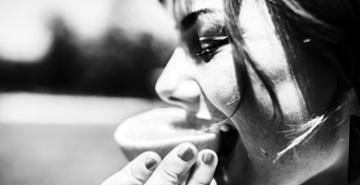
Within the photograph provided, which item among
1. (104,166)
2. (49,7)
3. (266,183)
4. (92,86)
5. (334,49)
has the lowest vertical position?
(92,86)

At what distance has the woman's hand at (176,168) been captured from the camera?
0.77 meters

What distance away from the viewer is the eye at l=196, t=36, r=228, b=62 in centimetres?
77

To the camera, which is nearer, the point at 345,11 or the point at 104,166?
the point at 345,11

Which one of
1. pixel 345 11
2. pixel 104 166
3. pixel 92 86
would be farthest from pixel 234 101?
pixel 92 86

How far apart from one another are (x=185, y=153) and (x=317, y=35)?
0.95 ft

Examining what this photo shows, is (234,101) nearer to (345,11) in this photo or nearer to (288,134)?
(288,134)

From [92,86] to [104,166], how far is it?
2815mm

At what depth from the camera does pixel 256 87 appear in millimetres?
762

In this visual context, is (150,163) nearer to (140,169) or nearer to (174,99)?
(140,169)

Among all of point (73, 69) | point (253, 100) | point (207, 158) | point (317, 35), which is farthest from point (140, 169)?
point (73, 69)

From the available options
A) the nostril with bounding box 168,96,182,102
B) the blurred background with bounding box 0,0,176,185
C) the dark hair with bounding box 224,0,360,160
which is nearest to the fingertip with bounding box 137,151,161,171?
the nostril with bounding box 168,96,182,102

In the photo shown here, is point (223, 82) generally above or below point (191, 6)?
below

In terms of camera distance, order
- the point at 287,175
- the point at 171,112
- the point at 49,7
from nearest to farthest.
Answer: the point at 287,175
the point at 171,112
the point at 49,7

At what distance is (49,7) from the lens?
5414 millimetres
